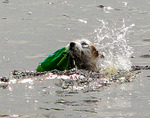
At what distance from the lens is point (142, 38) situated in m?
11.5

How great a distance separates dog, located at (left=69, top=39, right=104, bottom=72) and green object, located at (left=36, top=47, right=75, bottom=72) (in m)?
0.11

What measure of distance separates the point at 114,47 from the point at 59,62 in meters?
2.92

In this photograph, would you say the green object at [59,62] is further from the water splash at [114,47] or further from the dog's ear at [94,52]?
the water splash at [114,47]

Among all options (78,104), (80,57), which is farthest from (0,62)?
(78,104)

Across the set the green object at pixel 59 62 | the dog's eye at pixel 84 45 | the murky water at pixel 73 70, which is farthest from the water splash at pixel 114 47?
the green object at pixel 59 62

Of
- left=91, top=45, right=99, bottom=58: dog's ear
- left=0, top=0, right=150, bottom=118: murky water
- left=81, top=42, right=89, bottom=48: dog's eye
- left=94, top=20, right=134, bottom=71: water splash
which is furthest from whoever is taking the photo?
left=94, top=20, right=134, bottom=71: water splash

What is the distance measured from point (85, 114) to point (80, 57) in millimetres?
3038

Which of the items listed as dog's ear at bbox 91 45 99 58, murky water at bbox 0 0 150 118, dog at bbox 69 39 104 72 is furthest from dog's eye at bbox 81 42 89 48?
murky water at bbox 0 0 150 118

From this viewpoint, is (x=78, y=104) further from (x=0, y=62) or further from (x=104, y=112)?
(x=0, y=62)

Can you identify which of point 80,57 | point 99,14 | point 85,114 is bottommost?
point 85,114

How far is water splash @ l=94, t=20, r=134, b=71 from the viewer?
9.00 meters

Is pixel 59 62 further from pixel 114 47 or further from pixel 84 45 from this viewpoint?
pixel 114 47

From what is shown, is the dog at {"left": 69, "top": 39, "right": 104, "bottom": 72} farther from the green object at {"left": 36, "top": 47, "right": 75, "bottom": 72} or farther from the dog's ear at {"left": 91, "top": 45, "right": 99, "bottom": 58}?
the green object at {"left": 36, "top": 47, "right": 75, "bottom": 72}

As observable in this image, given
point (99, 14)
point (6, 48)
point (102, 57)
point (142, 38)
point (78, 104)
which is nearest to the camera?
point (78, 104)
